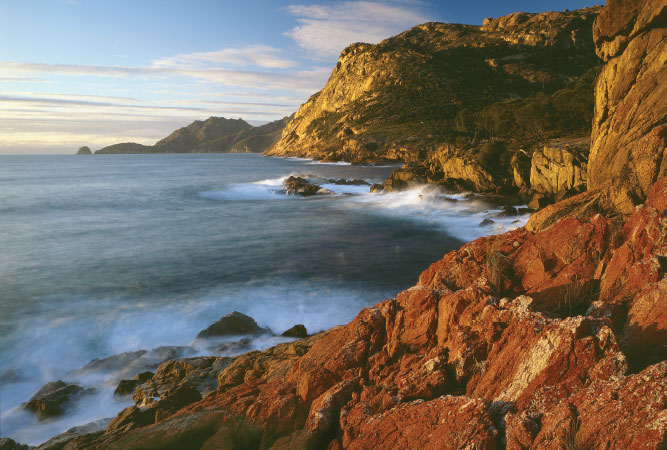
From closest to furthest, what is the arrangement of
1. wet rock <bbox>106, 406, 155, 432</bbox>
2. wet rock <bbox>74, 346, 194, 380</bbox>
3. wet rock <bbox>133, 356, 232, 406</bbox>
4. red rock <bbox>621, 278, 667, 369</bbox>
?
red rock <bbox>621, 278, 667, 369</bbox>
wet rock <bbox>106, 406, 155, 432</bbox>
wet rock <bbox>133, 356, 232, 406</bbox>
wet rock <bbox>74, 346, 194, 380</bbox>

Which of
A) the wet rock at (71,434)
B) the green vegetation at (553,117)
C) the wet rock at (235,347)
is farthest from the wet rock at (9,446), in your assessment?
the green vegetation at (553,117)

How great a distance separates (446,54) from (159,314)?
169540 mm

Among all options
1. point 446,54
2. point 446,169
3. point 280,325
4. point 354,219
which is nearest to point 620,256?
point 280,325

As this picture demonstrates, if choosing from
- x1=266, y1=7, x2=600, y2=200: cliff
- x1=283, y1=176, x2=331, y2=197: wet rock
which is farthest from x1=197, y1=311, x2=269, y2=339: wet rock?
x1=266, y1=7, x2=600, y2=200: cliff

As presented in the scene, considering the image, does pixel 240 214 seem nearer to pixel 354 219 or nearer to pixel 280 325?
pixel 354 219

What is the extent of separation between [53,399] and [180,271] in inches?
501

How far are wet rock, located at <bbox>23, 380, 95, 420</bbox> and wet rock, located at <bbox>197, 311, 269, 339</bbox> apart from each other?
150 inches

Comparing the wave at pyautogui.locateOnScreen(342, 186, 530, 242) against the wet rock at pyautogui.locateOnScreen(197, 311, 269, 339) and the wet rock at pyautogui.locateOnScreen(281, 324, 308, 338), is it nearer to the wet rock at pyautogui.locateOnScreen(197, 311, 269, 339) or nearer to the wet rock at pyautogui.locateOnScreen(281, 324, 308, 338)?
the wet rock at pyautogui.locateOnScreen(281, 324, 308, 338)

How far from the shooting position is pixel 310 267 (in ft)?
74.5

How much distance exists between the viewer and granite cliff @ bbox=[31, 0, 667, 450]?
442cm

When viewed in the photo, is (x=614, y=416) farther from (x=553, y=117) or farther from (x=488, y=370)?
(x=553, y=117)

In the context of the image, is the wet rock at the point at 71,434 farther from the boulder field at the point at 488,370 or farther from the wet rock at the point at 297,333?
the wet rock at the point at 297,333

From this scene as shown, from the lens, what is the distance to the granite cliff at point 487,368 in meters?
4.42

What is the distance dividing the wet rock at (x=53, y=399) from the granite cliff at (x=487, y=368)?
9.51 ft
